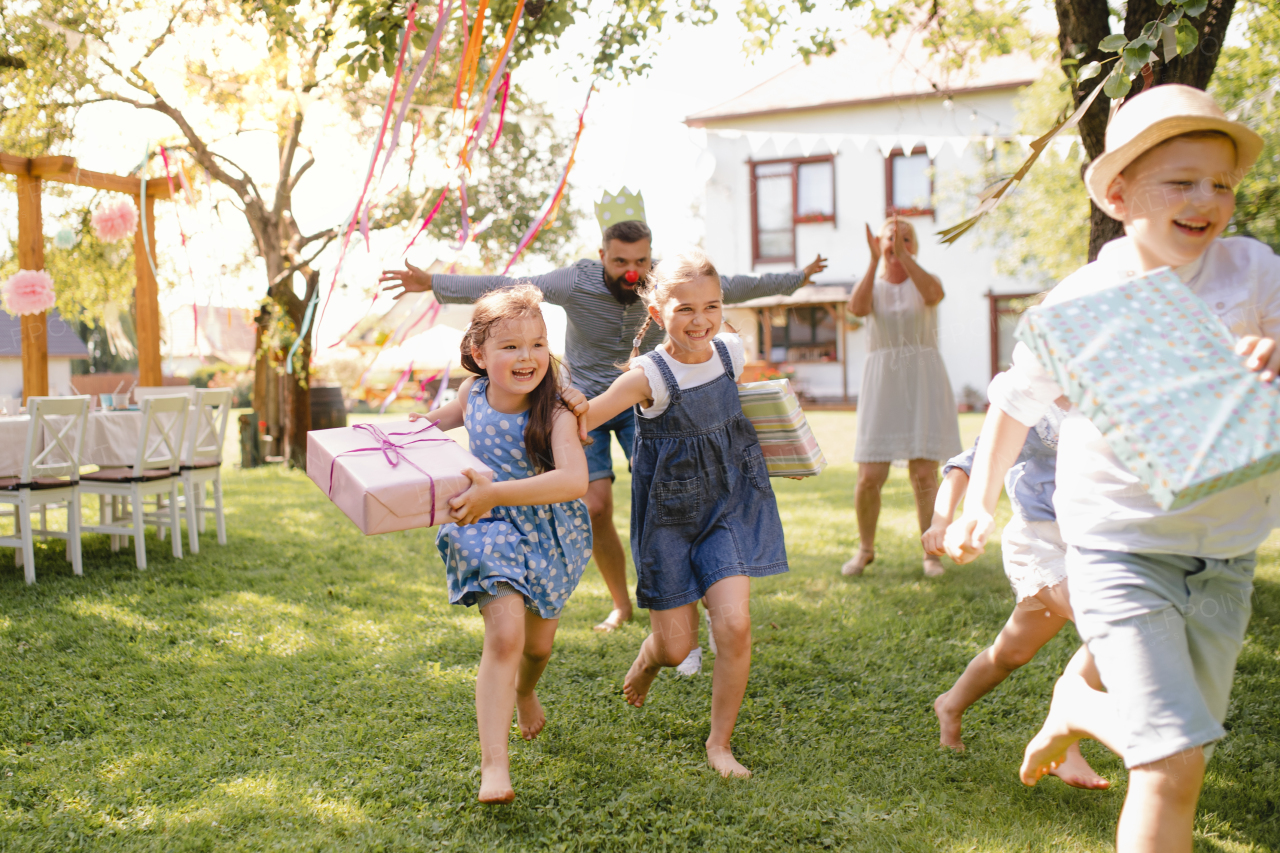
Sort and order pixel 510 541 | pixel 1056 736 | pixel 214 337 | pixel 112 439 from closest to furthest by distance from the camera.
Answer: pixel 1056 736 → pixel 510 541 → pixel 112 439 → pixel 214 337

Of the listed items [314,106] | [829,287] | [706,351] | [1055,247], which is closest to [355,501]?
[706,351]

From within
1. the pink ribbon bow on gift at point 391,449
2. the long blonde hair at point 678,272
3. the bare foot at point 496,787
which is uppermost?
the long blonde hair at point 678,272

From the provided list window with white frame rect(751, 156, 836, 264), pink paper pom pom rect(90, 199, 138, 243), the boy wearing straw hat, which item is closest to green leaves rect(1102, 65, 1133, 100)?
the boy wearing straw hat

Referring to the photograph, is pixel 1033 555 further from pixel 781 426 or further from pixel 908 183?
pixel 908 183

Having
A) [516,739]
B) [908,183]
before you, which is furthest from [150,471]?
[908,183]

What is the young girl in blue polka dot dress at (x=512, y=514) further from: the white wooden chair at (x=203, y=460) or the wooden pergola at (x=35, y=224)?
the wooden pergola at (x=35, y=224)

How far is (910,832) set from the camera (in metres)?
2.17

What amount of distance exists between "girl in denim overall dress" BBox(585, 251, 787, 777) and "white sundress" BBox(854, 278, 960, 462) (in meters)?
2.21

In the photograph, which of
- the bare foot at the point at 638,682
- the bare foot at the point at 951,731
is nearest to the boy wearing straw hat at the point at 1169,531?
the bare foot at the point at 951,731

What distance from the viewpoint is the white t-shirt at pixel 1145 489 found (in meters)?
1.49

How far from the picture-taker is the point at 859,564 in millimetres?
4750

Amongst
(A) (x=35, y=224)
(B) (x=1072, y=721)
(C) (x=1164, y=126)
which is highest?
(A) (x=35, y=224)

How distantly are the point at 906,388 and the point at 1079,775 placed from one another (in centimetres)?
265

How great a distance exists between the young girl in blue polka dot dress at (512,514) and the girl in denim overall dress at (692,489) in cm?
21
